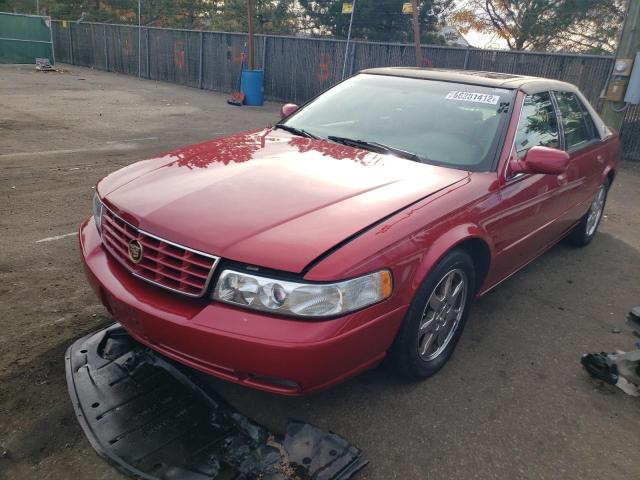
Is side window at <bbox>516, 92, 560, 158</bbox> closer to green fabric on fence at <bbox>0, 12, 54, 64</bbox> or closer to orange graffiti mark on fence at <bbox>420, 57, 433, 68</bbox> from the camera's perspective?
orange graffiti mark on fence at <bbox>420, 57, 433, 68</bbox>

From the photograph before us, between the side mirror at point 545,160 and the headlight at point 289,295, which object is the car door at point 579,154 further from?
the headlight at point 289,295

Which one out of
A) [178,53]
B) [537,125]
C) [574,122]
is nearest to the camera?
[537,125]

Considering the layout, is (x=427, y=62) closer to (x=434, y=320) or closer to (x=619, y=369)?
(x=619, y=369)

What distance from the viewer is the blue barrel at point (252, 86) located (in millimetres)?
15266

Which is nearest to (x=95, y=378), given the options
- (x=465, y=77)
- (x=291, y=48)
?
(x=465, y=77)

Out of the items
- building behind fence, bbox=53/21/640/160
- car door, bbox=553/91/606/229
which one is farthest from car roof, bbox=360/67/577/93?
building behind fence, bbox=53/21/640/160

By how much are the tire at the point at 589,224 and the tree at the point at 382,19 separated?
799 inches

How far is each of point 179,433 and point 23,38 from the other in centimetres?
2654

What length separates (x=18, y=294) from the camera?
321cm

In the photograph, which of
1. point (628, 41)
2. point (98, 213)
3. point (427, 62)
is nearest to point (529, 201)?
point (98, 213)

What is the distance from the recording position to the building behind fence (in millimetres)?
10773

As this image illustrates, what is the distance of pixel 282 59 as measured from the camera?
16.7 metres

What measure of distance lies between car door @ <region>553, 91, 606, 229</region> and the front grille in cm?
291

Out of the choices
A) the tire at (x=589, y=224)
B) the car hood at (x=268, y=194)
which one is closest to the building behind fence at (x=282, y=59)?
the tire at (x=589, y=224)
